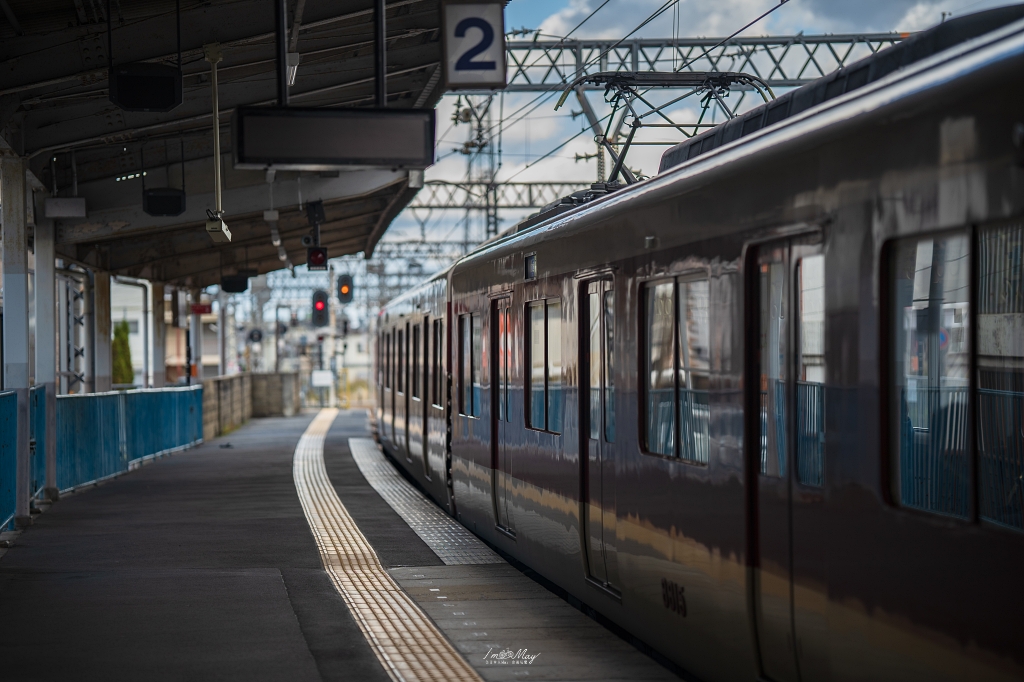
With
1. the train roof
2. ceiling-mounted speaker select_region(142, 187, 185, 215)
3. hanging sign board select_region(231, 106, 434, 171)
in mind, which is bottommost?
the train roof

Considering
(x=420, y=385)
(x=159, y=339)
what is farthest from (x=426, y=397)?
(x=159, y=339)

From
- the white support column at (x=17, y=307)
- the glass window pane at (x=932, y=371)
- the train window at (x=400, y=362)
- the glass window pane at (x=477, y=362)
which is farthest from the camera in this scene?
the train window at (x=400, y=362)

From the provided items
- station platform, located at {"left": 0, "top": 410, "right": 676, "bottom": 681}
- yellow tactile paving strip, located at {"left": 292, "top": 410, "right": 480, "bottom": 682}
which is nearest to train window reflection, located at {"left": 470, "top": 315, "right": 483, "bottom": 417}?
station platform, located at {"left": 0, "top": 410, "right": 676, "bottom": 681}

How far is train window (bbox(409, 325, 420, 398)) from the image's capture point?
52.8ft

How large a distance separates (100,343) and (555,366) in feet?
45.9

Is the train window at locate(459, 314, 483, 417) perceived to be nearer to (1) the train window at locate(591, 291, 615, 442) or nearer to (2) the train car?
(2) the train car

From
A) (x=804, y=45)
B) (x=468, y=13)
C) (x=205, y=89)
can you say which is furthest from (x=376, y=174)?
(x=468, y=13)

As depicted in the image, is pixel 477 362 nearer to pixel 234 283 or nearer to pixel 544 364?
pixel 544 364

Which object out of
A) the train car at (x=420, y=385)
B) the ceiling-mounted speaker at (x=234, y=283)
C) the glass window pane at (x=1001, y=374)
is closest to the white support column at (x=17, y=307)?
the train car at (x=420, y=385)

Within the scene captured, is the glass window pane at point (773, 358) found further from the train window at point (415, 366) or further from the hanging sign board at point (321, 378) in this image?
the hanging sign board at point (321, 378)

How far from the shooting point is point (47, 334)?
46.9ft

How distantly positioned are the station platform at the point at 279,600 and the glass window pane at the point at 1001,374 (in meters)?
3.01

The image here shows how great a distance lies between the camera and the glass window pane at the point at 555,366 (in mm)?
8078

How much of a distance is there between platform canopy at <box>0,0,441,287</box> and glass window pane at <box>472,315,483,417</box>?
1.97 m
